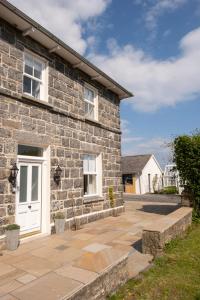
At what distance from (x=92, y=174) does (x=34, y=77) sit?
4.57m

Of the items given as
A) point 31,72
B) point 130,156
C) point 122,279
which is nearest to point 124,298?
point 122,279

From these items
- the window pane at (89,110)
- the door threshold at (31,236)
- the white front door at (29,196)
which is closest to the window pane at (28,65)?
the white front door at (29,196)

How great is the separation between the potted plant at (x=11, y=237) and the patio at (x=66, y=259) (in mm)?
177

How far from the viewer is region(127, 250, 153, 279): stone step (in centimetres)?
503

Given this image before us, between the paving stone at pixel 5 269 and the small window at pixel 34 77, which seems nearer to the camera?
the paving stone at pixel 5 269

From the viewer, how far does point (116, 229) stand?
8.66 metres

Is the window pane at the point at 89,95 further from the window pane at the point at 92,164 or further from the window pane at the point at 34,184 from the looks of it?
the window pane at the point at 34,184

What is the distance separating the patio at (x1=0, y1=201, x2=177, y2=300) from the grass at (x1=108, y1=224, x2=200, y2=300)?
42 centimetres

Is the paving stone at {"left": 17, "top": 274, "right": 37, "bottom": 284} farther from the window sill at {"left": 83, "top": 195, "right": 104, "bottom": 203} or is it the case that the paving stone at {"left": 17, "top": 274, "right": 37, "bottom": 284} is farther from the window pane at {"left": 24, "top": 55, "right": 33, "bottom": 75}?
the window pane at {"left": 24, "top": 55, "right": 33, "bottom": 75}

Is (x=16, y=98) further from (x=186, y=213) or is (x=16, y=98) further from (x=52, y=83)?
(x=186, y=213)

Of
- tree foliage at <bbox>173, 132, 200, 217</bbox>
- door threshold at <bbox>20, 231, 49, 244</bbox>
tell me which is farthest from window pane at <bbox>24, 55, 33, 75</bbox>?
tree foliage at <bbox>173, 132, 200, 217</bbox>

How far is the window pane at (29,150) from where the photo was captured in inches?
298

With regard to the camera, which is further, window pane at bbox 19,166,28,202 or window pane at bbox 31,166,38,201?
window pane at bbox 31,166,38,201

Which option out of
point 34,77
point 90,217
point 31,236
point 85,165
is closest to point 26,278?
point 31,236
